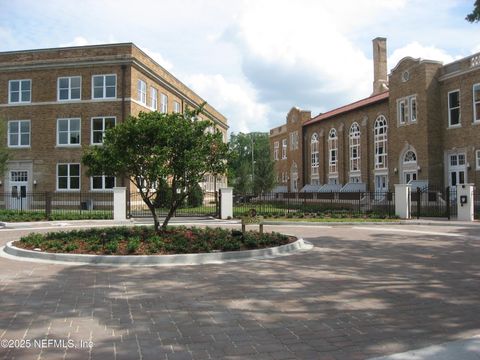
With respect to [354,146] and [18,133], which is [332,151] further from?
[18,133]

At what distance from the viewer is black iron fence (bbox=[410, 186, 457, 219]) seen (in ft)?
85.0

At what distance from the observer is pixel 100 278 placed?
8969 millimetres

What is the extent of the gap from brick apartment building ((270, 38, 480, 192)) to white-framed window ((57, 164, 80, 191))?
78.0ft

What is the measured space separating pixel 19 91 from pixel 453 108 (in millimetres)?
31298

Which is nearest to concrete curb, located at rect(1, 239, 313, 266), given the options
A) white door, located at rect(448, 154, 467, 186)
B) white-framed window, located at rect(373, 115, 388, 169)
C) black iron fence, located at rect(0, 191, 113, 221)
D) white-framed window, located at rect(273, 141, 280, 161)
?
black iron fence, located at rect(0, 191, 113, 221)

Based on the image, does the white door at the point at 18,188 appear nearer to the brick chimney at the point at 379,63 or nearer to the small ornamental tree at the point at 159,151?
the small ornamental tree at the point at 159,151

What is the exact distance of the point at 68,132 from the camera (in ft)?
112

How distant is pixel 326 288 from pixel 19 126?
1291 inches

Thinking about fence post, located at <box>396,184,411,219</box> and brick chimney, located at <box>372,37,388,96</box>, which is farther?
brick chimney, located at <box>372,37,388,96</box>

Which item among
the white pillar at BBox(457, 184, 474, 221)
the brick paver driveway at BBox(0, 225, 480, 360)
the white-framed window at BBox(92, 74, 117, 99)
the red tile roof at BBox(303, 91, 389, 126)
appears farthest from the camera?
the red tile roof at BBox(303, 91, 389, 126)

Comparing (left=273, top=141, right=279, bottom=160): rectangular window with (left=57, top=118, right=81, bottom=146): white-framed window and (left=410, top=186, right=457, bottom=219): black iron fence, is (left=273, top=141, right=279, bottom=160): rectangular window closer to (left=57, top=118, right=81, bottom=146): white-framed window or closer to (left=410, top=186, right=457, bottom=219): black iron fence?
(left=57, top=118, right=81, bottom=146): white-framed window

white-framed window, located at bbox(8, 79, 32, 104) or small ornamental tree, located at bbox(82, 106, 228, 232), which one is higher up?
white-framed window, located at bbox(8, 79, 32, 104)

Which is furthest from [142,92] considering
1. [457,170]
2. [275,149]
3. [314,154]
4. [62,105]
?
[275,149]

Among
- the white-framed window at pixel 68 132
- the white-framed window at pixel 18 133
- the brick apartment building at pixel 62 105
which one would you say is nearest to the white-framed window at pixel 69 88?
the brick apartment building at pixel 62 105
